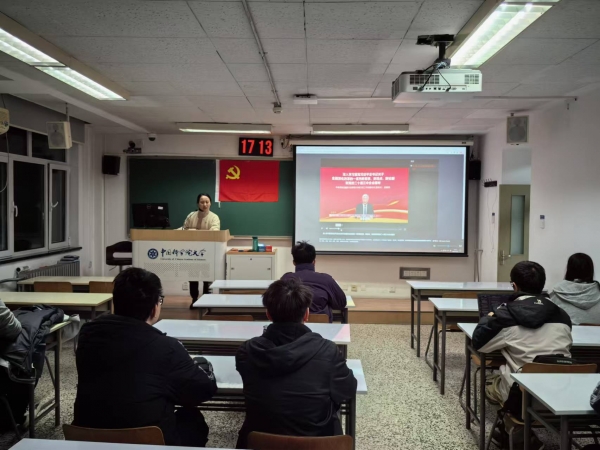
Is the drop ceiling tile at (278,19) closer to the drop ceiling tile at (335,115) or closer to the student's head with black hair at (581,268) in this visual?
the drop ceiling tile at (335,115)

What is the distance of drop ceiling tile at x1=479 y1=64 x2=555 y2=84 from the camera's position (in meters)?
3.85

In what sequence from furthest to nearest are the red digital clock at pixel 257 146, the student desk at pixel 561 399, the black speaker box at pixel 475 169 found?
1. the red digital clock at pixel 257 146
2. the black speaker box at pixel 475 169
3. the student desk at pixel 561 399

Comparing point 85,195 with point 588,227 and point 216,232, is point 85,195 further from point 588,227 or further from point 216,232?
point 588,227

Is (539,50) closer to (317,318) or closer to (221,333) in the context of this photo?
(317,318)

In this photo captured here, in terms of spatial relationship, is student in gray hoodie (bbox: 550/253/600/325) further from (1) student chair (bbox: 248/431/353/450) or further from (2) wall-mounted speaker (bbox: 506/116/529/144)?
(1) student chair (bbox: 248/431/353/450)

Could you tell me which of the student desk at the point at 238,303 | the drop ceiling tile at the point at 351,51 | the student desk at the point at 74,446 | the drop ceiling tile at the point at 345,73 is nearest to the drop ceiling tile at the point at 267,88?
the drop ceiling tile at the point at 345,73

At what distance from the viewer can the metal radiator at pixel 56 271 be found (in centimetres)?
556

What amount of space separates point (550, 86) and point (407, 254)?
349cm

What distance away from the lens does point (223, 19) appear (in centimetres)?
291

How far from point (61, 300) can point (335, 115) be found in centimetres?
384

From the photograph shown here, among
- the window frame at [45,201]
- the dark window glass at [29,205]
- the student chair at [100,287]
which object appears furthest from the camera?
Result: the dark window glass at [29,205]

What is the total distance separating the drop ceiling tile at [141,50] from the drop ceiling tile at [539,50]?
7.34 feet

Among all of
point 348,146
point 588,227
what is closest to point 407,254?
point 348,146

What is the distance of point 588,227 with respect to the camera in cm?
455
